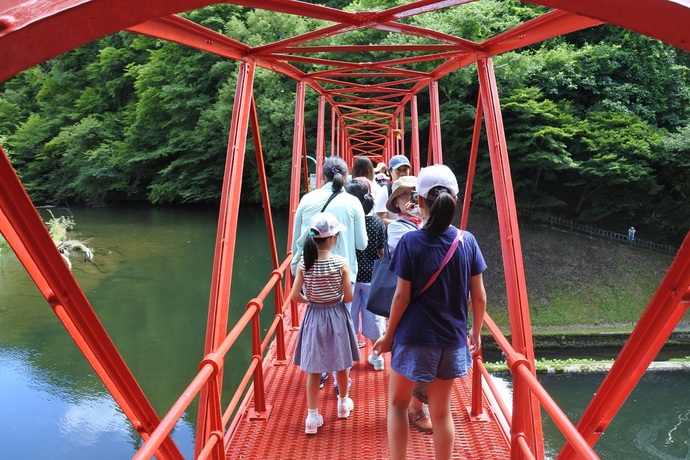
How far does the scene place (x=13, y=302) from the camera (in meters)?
15.6

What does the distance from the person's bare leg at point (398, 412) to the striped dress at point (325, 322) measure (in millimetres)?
723

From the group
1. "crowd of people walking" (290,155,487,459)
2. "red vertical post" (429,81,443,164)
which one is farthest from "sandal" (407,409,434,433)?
"red vertical post" (429,81,443,164)

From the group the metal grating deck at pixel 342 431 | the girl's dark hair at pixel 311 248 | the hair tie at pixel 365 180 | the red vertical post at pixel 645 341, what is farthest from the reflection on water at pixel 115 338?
the red vertical post at pixel 645 341

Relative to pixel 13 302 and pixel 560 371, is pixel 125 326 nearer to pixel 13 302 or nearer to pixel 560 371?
pixel 13 302

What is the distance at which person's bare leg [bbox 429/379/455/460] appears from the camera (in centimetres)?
237

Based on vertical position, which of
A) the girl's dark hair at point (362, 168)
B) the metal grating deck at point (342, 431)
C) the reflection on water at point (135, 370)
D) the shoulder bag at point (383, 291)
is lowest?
the reflection on water at point (135, 370)

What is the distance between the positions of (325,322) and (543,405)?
147 cm

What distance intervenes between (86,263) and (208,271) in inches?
158

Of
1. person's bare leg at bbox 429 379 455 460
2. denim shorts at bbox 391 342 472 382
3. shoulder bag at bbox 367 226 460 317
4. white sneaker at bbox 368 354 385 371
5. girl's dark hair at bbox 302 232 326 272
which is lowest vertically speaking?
white sneaker at bbox 368 354 385 371

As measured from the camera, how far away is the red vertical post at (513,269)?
243cm

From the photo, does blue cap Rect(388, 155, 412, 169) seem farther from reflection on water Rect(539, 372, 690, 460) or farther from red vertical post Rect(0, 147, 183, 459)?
reflection on water Rect(539, 372, 690, 460)

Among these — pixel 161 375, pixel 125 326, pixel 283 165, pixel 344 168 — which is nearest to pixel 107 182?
pixel 283 165

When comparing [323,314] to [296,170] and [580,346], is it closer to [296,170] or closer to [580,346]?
[296,170]

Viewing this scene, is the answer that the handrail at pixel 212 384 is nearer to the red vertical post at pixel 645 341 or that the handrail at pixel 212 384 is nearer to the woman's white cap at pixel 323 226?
the woman's white cap at pixel 323 226
